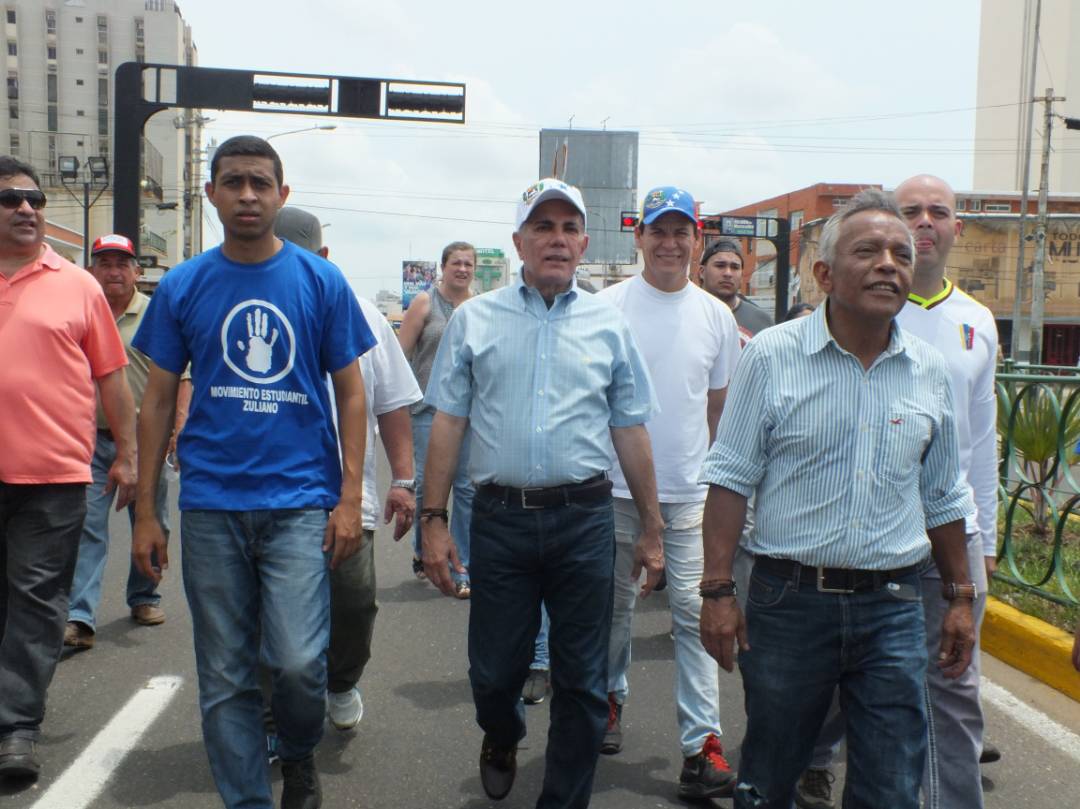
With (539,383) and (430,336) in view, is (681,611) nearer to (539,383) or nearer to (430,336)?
(539,383)

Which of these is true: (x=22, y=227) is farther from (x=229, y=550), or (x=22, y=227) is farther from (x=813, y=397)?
(x=813, y=397)

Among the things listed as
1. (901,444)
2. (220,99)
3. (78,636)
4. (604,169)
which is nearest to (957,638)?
(901,444)

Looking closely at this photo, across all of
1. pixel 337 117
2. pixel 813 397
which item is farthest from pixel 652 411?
pixel 337 117

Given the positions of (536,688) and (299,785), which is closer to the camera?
(299,785)

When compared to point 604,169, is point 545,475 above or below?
below

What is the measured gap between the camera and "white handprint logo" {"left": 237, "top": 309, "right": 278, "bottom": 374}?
367 centimetres

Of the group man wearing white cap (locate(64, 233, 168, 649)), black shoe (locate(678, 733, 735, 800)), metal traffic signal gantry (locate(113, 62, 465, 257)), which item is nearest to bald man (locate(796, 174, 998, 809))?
black shoe (locate(678, 733, 735, 800))

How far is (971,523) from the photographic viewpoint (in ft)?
12.1

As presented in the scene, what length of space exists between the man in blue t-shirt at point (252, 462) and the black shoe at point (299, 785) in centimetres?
5

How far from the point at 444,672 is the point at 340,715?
109 centimetres

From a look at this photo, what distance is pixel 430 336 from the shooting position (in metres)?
7.85

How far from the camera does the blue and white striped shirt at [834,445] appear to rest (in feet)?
10.0

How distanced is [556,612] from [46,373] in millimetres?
2200

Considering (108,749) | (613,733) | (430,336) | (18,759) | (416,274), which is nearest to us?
(18,759)
